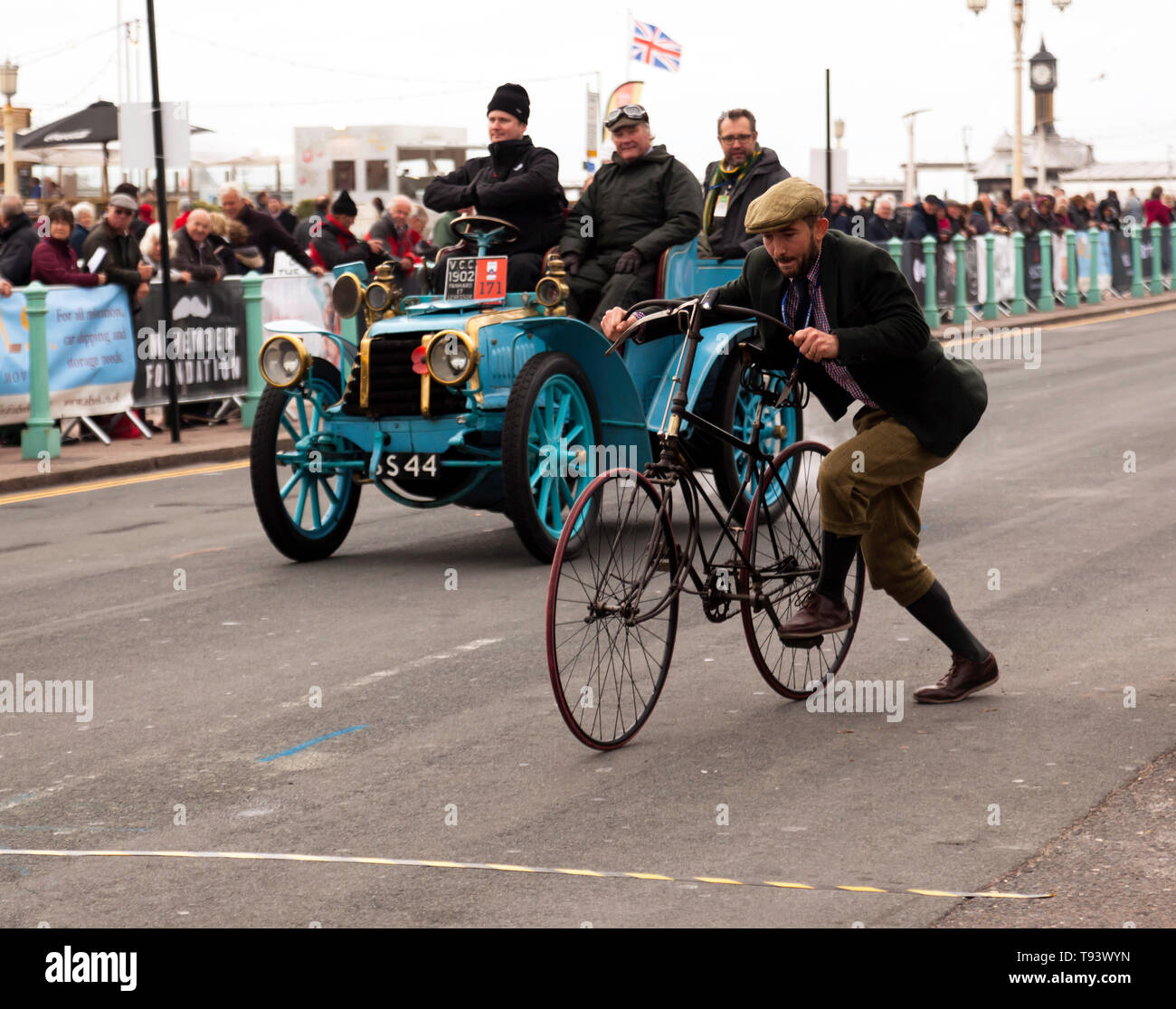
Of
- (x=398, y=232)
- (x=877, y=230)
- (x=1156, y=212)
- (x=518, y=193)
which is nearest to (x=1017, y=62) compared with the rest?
(x=1156, y=212)

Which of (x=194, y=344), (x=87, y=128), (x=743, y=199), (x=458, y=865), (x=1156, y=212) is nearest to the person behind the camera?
(x=458, y=865)

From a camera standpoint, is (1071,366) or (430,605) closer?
(430,605)

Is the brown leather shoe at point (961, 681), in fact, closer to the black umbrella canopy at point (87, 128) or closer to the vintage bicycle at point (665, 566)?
the vintage bicycle at point (665, 566)

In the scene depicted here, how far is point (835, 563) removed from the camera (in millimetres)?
6488

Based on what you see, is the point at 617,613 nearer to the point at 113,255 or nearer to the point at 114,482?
the point at 114,482

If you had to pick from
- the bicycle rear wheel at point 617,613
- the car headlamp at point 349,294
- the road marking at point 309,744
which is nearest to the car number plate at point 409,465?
the car headlamp at point 349,294

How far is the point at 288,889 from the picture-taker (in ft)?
15.6

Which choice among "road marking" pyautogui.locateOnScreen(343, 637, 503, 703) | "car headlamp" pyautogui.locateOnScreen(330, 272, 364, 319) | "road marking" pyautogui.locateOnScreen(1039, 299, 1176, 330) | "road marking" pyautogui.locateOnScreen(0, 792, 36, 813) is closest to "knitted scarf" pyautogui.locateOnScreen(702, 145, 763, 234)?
"car headlamp" pyautogui.locateOnScreen(330, 272, 364, 319)

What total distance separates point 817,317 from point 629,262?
13.0ft

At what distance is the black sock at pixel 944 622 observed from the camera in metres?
6.54

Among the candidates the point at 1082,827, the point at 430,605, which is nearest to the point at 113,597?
the point at 430,605

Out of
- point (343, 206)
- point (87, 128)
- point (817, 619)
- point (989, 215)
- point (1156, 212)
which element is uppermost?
point (87, 128)
